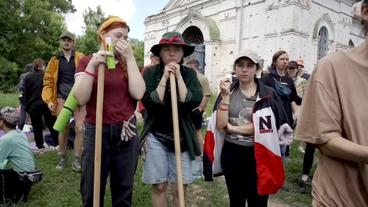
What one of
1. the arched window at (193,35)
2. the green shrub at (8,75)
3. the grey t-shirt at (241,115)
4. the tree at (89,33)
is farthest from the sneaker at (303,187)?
the tree at (89,33)

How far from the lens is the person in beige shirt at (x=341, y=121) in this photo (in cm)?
153

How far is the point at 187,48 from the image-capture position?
11.2 ft

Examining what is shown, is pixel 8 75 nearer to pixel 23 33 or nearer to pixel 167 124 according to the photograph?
pixel 23 33

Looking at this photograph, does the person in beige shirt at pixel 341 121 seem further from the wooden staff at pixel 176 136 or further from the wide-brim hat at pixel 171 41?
the wide-brim hat at pixel 171 41

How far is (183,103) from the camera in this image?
3.24 metres

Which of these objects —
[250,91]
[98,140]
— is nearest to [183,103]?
[250,91]

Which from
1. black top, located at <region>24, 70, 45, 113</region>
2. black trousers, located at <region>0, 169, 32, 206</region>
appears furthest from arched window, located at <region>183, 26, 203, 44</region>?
black trousers, located at <region>0, 169, 32, 206</region>

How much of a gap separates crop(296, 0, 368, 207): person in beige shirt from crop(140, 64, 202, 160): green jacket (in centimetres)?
172

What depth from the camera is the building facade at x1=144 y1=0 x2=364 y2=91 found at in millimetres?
14633

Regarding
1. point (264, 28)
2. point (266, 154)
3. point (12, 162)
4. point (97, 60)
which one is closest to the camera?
point (97, 60)

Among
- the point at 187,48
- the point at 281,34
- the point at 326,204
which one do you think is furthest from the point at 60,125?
the point at 281,34

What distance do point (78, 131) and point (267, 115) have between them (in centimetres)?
295

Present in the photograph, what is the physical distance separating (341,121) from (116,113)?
5.98 ft

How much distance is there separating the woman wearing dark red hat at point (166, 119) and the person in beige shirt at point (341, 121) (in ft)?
5.64
